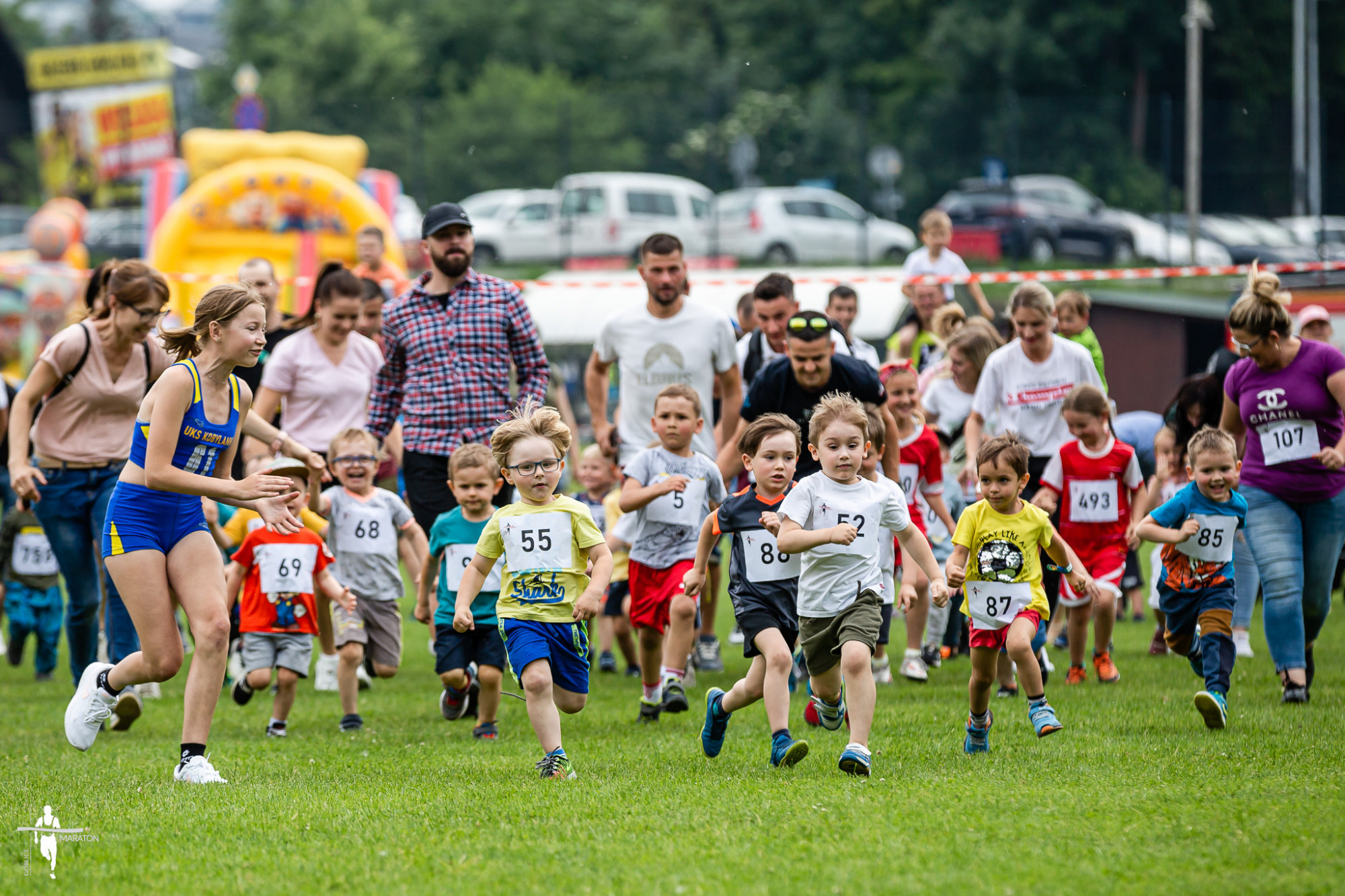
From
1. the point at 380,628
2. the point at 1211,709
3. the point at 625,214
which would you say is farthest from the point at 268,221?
the point at 1211,709

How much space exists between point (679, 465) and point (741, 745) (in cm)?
169

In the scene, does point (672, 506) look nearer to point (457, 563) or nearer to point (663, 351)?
point (663, 351)

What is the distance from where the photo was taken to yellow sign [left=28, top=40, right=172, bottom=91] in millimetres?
58094

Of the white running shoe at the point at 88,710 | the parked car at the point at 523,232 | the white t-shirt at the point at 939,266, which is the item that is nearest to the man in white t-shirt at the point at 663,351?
the white running shoe at the point at 88,710

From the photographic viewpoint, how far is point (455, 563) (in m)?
7.71

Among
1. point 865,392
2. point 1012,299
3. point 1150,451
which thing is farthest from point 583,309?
point 865,392

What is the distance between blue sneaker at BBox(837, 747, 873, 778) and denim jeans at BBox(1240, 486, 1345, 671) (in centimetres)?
287

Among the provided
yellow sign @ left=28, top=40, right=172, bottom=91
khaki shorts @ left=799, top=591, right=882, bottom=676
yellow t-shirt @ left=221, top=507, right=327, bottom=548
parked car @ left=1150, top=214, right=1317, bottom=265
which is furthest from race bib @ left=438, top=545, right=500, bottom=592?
yellow sign @ left=28, top=40, right=172, bottom=91

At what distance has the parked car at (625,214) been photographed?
101 feet

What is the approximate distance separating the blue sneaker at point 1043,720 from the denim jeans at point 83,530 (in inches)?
168

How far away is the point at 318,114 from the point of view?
41469mm

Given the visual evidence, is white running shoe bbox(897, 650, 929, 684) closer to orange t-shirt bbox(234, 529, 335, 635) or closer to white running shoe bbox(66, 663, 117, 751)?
orange t-shirt bbox(234, 529, 335, 635)

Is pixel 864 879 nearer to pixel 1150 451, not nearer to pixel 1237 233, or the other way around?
pixel 1150 451

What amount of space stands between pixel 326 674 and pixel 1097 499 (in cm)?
476
